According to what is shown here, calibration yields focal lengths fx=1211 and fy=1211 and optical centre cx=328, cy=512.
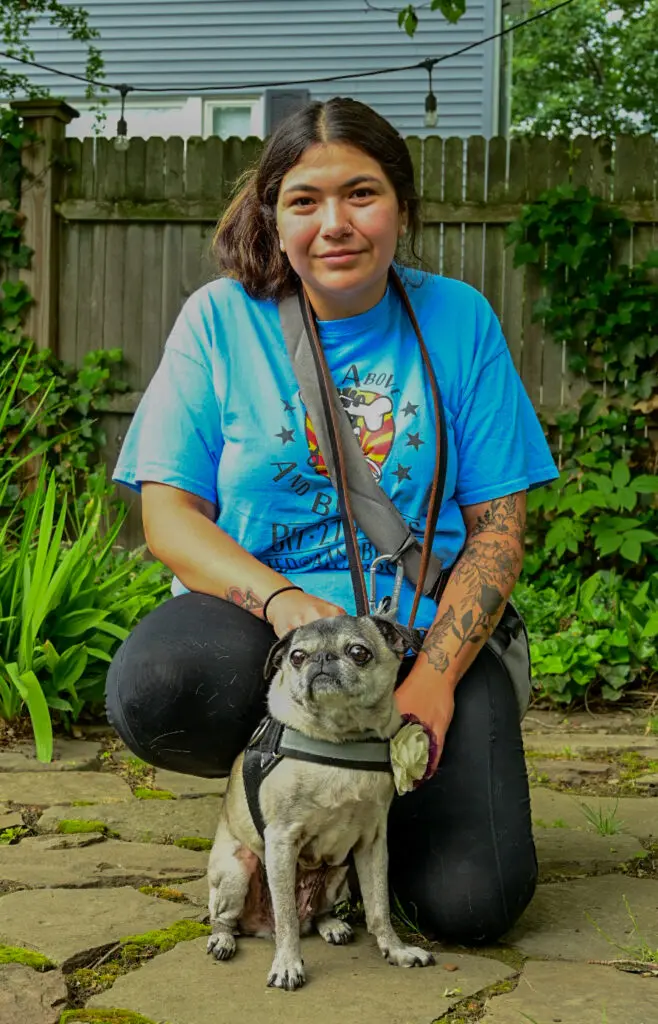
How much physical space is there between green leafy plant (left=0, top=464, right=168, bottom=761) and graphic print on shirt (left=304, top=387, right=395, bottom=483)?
159 cm

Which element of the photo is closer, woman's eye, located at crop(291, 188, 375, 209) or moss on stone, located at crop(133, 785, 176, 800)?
woman's eye, located at crop(291, 188, 375, 209)

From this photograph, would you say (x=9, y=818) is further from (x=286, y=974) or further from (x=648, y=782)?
(x=648, y=782)

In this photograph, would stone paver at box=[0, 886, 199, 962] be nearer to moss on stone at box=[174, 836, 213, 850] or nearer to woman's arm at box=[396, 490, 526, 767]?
moss on stone at box=[174, 836, 213, 850]

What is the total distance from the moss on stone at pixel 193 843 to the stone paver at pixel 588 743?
4.83ft

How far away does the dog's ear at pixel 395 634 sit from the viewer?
2318 millimetres

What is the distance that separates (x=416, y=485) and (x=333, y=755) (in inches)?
28.4

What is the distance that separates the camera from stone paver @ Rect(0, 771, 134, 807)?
3.57 meters

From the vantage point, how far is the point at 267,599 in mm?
2576

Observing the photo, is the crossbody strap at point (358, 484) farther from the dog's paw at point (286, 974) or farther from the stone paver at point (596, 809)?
the stone paver at point (596, 809)

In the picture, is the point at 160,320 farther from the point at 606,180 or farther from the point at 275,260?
the point at 275,260

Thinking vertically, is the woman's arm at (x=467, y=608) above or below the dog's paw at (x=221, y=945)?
above

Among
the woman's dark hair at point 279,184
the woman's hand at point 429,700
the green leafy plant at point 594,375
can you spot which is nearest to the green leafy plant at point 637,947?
the woman's hand at point 429,700

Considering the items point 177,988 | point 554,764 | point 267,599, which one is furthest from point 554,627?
point 177,988

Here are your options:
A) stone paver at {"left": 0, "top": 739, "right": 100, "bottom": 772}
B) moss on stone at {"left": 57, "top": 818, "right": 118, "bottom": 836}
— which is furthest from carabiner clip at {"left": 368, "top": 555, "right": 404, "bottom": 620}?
stone paver at {"left": 0, "top": 739, "right": 100, "bottom": 772}
